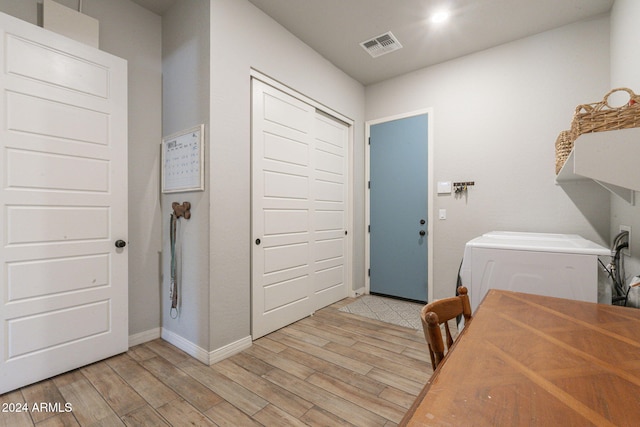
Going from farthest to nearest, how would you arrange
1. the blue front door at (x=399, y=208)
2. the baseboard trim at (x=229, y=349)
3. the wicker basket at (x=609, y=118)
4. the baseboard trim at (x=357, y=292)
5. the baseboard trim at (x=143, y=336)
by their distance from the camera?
the baseboard trim at (x=357, y=292) → the blue front door at (x=399, y=208) → the baseboard trim at (x=143, y=336) → the baseboard trim at (x=229, y=349) → the wicker basket at (x=609, y=118)

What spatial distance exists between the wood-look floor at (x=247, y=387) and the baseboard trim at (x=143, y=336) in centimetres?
7

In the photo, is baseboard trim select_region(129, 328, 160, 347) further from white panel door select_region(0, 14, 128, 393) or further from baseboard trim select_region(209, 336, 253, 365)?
baseboard trim select_region(209, 336, 253, 365)

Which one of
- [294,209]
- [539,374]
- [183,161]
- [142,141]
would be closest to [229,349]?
[294,209]

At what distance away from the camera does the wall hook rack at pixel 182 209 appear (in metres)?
2.24

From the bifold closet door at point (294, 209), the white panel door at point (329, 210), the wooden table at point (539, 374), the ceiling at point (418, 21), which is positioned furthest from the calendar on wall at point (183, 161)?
the wooden table at point (539, 374)

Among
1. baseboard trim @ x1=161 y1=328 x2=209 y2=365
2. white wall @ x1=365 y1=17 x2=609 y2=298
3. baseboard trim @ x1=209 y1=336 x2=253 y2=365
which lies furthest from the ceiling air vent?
baseboard trim @ x1=161 y1=328 x2=209 y2=365

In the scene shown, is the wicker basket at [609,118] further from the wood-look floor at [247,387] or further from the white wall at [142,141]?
the white wall at [142,141]

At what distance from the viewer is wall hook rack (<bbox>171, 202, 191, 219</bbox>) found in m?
2.24

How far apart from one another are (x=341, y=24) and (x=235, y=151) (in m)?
1.63

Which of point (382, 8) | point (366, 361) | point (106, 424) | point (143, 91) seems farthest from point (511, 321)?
point (143, 91)

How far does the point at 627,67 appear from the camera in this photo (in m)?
2.00

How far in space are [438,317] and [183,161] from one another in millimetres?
2164

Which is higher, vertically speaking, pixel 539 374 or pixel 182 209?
pixel 182 209

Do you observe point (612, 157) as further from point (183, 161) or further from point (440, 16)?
point (183, 161)
